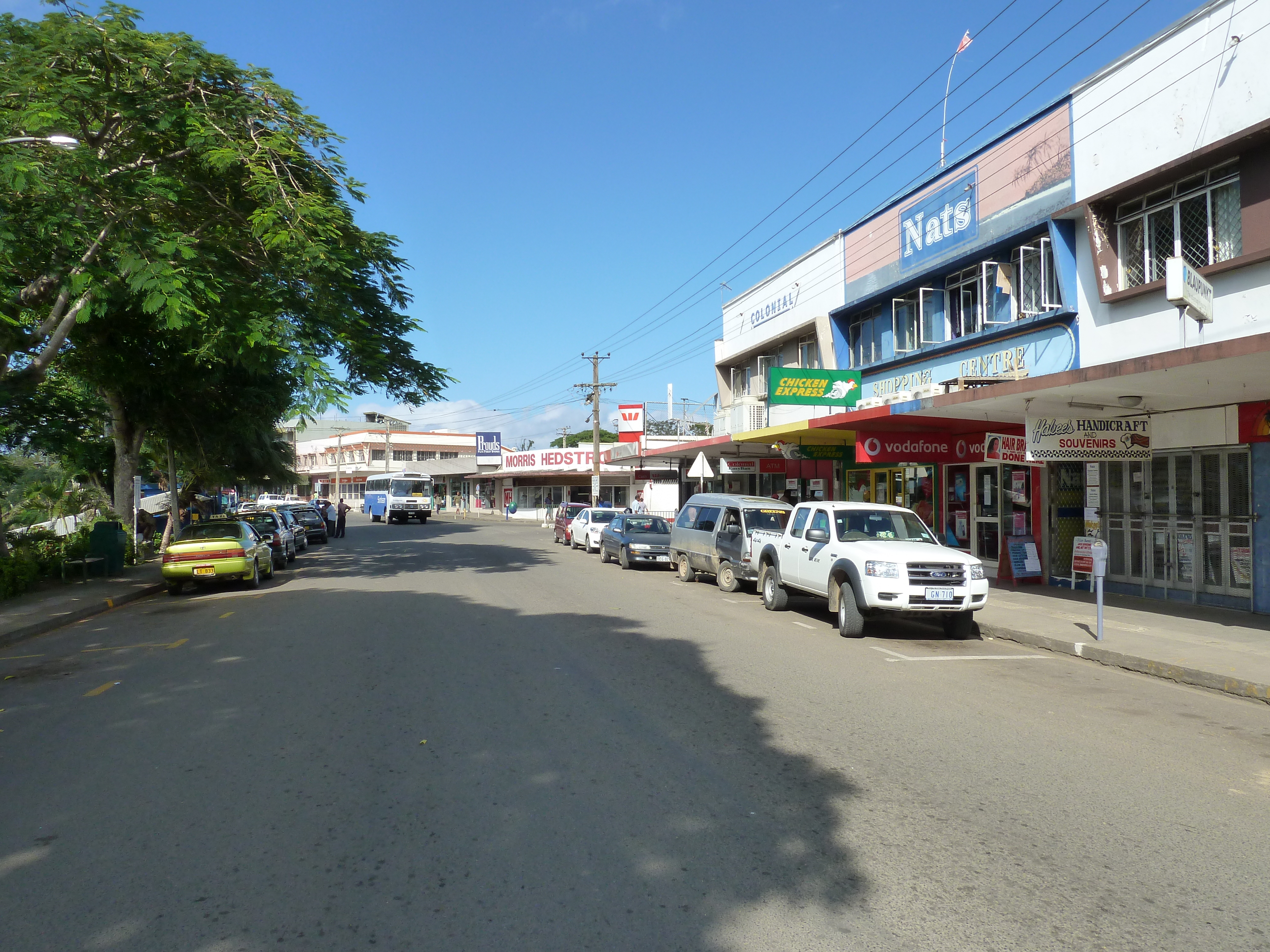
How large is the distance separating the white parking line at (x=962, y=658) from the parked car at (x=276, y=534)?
15.8m

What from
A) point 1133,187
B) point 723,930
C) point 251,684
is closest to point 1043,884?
point 723,930

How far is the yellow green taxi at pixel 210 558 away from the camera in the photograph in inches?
682

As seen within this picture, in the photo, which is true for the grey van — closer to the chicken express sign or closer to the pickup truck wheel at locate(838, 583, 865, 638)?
the chicken express sign

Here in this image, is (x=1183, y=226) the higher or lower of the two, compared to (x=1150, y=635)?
higher

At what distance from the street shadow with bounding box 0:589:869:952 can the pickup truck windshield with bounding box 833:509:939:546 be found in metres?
4.80

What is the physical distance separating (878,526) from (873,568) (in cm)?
170

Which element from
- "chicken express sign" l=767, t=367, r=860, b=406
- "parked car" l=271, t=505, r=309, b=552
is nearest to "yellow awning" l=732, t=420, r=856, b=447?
"chicken express sign" l=767, t=367, r=860, b=406

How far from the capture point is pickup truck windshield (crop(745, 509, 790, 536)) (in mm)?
17578

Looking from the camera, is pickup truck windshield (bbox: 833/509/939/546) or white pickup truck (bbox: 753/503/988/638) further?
pickup truck windshield (bbox: 833/509/939/546)

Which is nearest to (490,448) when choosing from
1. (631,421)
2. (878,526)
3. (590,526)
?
(631,421)

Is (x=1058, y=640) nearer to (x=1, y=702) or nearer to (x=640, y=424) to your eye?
(x=1, y=702)

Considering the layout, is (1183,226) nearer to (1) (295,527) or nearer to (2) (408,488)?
(1) (295,527)

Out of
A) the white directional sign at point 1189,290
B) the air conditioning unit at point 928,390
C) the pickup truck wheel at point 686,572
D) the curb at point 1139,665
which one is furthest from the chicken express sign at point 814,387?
the curb at point 1139,665

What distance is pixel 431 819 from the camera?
16.4 feet
